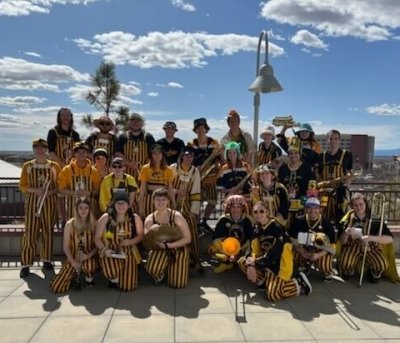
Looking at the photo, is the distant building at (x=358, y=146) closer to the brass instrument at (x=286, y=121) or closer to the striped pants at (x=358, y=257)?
the brass instrument at (x=286, y=121)

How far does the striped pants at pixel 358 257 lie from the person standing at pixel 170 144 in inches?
98.9

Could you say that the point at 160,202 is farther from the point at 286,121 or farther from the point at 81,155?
the point at 286,121

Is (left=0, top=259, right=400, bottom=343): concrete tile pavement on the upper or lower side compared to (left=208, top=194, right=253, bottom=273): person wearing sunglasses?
lower

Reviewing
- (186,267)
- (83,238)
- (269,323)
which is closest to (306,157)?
(186,267)

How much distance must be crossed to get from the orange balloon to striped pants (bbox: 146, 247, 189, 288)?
18.9 inches

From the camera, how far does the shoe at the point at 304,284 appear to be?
4.82m

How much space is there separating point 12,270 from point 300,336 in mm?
3763

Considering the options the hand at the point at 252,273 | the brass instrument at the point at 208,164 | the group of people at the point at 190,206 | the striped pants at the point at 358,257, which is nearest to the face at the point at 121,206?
the group of people at the point at 190,206

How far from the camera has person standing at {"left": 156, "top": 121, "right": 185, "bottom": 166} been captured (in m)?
6.04

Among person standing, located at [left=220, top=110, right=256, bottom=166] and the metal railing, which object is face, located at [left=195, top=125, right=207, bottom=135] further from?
the metal railing

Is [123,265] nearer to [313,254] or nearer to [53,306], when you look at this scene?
[53,306]

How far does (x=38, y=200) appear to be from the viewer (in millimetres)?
5465

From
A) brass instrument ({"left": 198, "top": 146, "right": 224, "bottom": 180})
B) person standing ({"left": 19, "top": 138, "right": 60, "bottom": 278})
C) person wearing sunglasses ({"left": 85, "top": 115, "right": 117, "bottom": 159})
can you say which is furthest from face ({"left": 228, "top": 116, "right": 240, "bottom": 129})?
person standing ({"left": 19, "top": 138, "right": 60, "bottom": 278})

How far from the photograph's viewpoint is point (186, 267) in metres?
5.10
